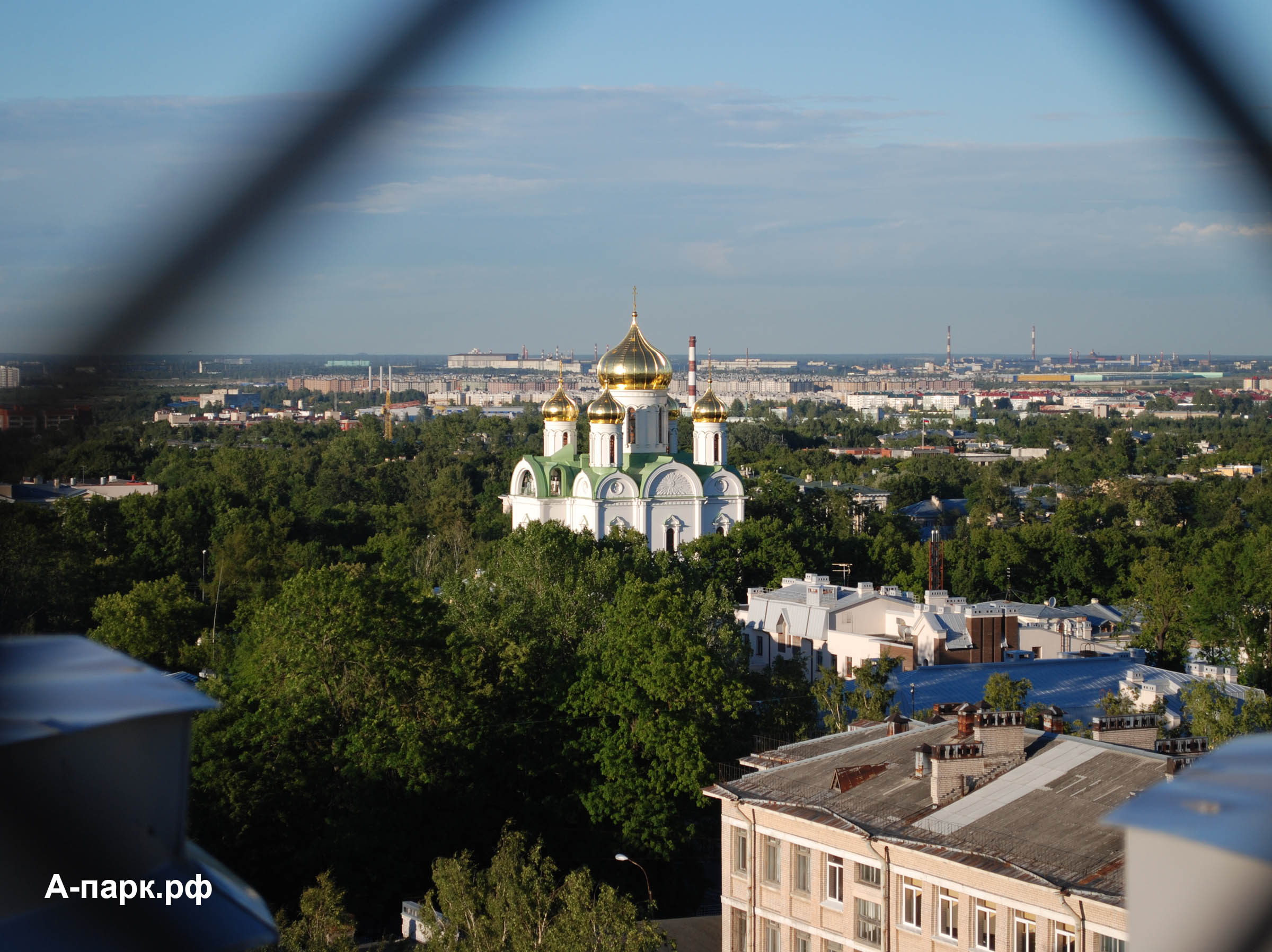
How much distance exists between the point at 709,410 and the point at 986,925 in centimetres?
2217

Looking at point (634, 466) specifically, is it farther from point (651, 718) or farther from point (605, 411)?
point (651, 718)

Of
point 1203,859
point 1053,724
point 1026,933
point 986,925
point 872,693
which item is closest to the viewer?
point 1203,859

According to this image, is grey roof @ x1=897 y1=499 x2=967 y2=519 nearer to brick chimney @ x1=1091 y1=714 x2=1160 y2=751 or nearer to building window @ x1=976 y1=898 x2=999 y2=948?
brick chimney @ x1=1091 y1=714 x2=1160 y2=751

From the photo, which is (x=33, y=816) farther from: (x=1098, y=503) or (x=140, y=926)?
(x=1098, y=503)

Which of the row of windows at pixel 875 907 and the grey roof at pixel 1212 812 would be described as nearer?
the grey roof at pixel 1212 812

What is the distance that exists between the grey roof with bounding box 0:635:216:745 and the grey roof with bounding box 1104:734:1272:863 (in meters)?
0.49

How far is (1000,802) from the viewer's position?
1106 cm

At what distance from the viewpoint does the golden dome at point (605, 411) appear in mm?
31031

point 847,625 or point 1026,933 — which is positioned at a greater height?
point 1026,933

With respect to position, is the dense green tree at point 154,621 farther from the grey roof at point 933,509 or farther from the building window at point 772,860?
the grey roof at point 933,509

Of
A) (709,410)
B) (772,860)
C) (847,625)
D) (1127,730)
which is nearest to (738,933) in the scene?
(772,860)

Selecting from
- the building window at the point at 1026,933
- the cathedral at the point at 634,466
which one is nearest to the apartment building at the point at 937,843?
the building window at the point at 1026,933

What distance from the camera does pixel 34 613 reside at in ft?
3.68

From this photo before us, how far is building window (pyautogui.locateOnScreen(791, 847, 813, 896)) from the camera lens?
38.3ft
